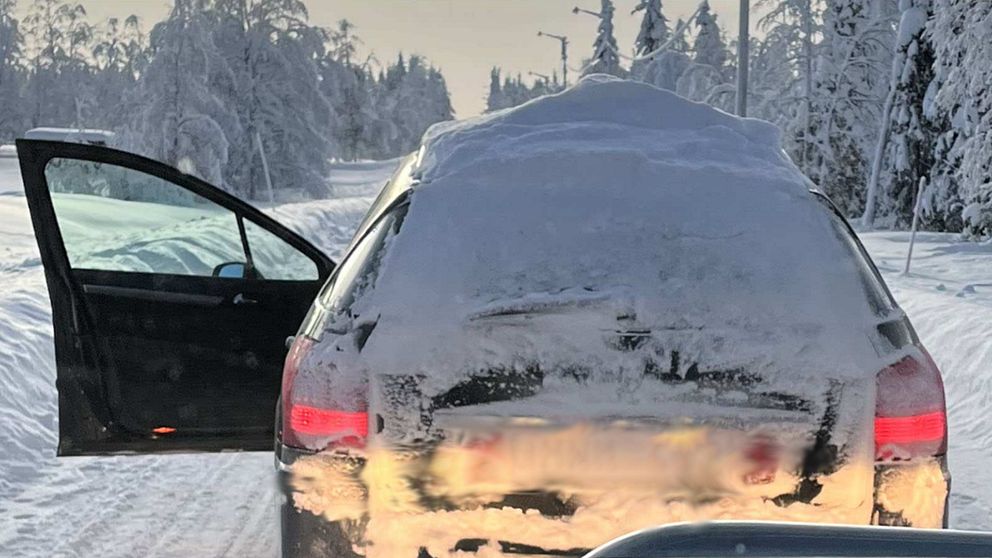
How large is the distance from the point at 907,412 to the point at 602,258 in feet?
2.84

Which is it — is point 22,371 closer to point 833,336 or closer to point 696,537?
point 833,336

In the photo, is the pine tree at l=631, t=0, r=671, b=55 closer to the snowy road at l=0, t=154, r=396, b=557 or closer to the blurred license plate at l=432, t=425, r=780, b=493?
the snowy road at l=0, t=154, r=396, b=557

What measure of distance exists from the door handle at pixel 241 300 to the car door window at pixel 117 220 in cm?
44

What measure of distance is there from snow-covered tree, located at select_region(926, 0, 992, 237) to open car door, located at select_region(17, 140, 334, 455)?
1808cm

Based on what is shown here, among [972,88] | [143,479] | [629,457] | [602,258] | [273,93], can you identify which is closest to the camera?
[629,457]

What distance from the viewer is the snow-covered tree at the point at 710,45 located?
2539 inches

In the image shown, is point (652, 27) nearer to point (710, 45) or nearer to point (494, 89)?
point (710, 45)

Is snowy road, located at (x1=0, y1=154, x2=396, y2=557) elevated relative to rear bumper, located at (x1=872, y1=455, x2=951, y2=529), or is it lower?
lower

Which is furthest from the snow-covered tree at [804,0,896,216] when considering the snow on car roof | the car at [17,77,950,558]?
the car at [17,77,950,558]

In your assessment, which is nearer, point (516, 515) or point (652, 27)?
point (516, 515)

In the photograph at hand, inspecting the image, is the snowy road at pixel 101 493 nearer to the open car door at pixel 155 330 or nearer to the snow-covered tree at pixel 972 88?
the open car door at pixel 155 330

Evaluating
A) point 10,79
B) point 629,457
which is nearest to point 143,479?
point 629,457

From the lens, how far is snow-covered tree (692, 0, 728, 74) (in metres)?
64.5

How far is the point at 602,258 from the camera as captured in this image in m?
2.61
